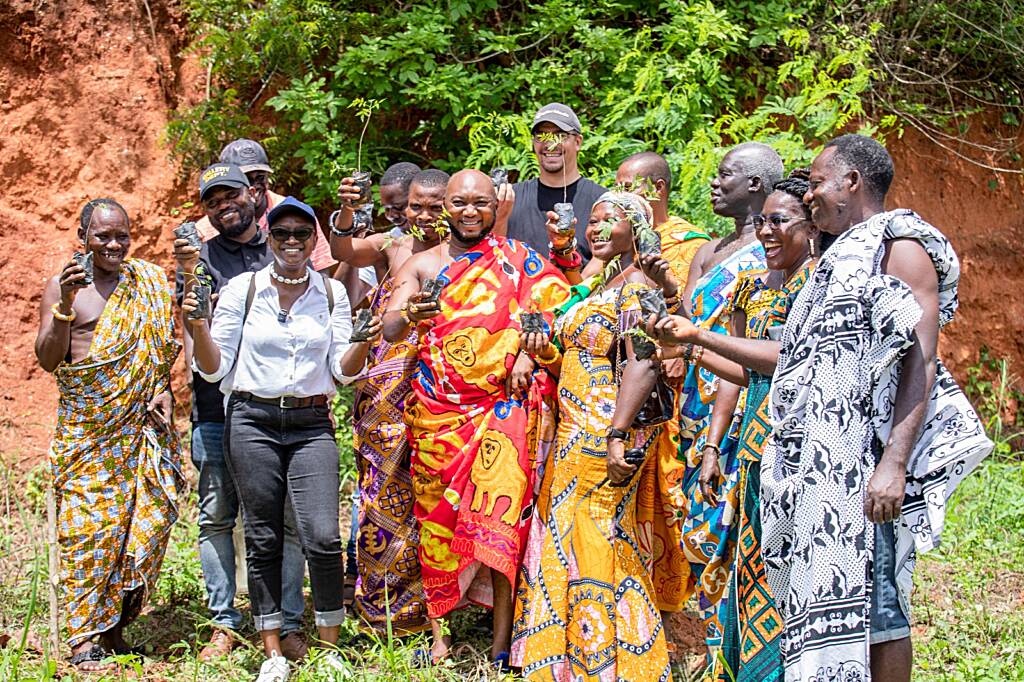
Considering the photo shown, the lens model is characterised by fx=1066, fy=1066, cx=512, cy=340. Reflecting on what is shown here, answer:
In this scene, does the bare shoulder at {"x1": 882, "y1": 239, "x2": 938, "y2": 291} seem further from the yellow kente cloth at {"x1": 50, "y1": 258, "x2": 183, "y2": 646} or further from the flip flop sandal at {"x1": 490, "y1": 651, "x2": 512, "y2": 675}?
the yellow kente cloth at {"x1": 50, "y1": 258, "x2": 183, "y2": 646}

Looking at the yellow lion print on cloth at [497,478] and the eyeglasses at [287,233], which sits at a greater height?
the eyeglasses at [287,233]

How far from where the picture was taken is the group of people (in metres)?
3.91

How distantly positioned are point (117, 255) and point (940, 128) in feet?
21.9

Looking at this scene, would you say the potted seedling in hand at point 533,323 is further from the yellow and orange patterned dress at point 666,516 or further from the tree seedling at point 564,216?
the yellow and orange patterned dress at point 666,516

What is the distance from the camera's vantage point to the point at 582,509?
4473 millimetres

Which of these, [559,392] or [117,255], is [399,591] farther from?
[117,255]

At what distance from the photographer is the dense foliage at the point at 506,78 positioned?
285 inches

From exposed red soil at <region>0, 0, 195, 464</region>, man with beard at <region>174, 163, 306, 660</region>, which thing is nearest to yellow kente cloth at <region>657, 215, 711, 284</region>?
man with beard at <region>174, 163, 306, 660</region>

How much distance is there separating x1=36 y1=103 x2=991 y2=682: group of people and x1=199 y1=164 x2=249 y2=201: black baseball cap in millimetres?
18

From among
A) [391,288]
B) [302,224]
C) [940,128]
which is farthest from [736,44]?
[302,224]

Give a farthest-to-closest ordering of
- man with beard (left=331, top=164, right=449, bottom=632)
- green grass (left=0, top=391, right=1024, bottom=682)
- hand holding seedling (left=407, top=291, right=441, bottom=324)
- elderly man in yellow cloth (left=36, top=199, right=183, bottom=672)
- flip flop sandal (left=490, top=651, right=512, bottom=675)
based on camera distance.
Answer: man with beard (left=331, top=164, right=449, bottom=632) < elderly man in yellow cloth (left=36, top=199, right=183, bottom=672) < flip flop sandal (left=490, top=651, right=512, bottom=675) < hand holding seedling (left=407, top=291, right=441, bottom=324) < green grass (left=0, top=391, right=1024, bottom=682)

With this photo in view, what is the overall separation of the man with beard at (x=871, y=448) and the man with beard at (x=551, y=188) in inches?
93.4

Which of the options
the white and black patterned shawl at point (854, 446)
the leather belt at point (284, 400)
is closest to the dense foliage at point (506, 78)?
the leather belt at point (284, 400)

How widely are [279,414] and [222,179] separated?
1.28 metres
